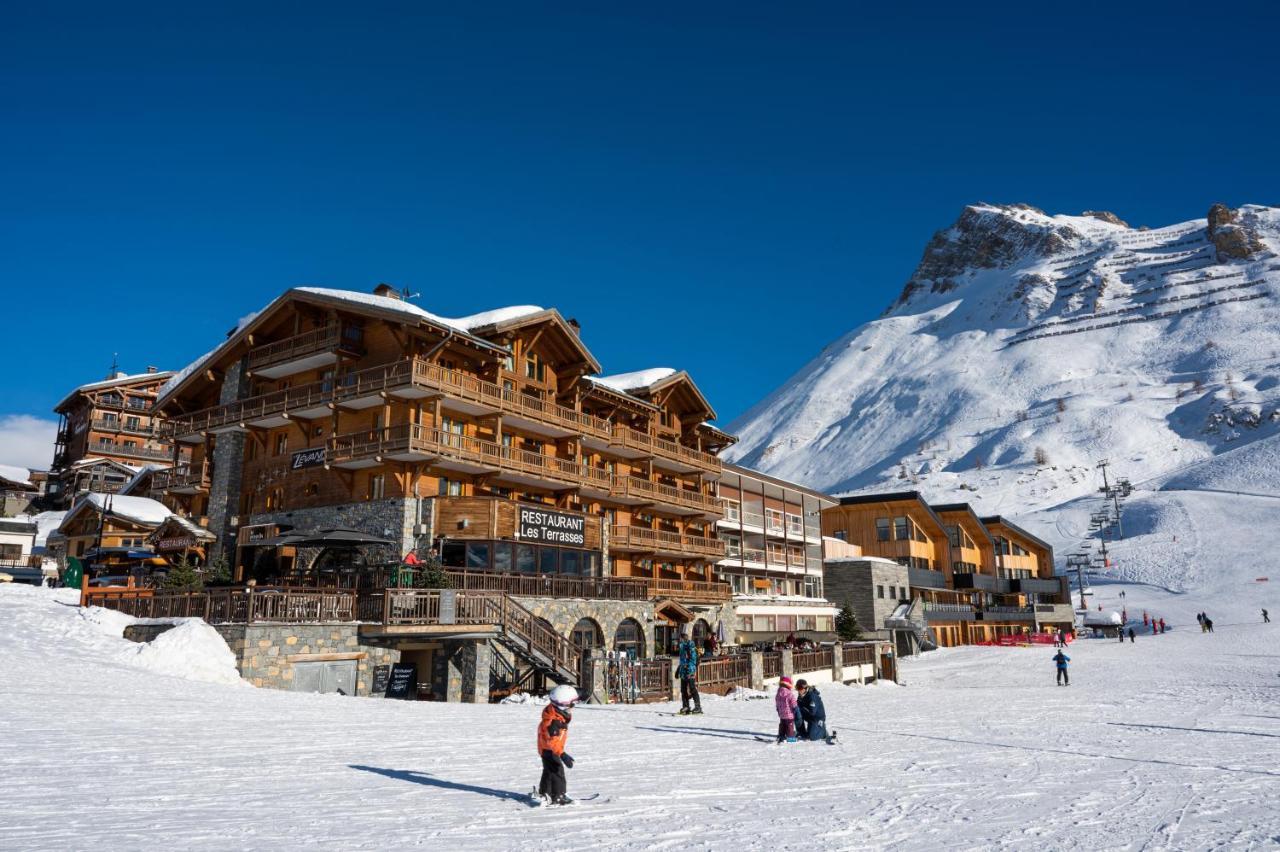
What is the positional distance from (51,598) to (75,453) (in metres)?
53.1

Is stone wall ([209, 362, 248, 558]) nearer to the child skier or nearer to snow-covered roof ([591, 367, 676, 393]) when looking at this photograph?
snow-covered roof ([591, 367, 676, 393])

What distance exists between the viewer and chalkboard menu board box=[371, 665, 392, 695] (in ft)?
78.4

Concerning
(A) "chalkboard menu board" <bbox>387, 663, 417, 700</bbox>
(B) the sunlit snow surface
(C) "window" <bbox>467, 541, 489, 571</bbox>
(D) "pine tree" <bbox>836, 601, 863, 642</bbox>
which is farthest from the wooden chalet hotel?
(D) "pine tree" <bbox>836, 601, 863, 642</bbox>

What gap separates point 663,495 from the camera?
44.1 meters

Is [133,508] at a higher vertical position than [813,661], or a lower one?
higher

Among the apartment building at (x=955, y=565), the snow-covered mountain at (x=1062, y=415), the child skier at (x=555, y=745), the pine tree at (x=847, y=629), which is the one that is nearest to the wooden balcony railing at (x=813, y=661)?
the pine tree at (x=847, y=629)

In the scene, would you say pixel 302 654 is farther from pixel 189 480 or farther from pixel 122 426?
pixel 122 426

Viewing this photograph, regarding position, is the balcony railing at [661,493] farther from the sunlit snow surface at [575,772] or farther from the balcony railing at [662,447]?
the sunlit snow surface at [575,772]

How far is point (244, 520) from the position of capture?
36938 mm

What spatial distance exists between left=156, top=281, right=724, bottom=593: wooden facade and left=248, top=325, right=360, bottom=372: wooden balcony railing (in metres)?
0.06

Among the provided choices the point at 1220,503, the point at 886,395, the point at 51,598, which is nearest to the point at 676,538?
the point at 51,598

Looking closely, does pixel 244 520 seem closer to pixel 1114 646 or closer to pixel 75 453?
pixel 75 453

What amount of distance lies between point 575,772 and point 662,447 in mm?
32618

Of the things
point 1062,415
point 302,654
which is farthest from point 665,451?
point 1062,415
